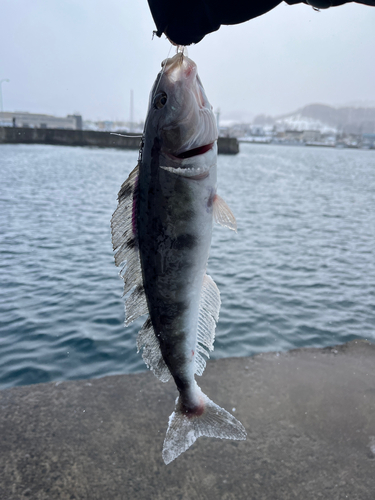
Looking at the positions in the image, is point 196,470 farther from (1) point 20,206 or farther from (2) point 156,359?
(1) point 20,206

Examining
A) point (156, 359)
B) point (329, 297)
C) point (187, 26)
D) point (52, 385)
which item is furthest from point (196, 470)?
point (329, 297)

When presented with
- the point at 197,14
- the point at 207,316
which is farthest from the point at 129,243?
the point at 197,14

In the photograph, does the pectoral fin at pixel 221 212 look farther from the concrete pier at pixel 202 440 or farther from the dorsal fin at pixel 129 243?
the concrete pier at pixel 202 440

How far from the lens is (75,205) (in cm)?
2295

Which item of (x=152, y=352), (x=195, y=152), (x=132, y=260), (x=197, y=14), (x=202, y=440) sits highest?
(x=197, y=14)

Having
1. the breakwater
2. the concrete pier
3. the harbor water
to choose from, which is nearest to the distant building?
the breakwater

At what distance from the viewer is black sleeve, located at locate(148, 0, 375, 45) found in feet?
7.43

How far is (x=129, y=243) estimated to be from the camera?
2553 millimetres

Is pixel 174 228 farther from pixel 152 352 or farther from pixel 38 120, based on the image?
pixel 38 120

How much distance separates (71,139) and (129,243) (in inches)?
3622

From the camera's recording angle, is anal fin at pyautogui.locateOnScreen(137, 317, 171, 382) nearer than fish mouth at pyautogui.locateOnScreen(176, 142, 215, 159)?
No

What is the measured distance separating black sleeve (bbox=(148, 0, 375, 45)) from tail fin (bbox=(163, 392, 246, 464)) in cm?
266

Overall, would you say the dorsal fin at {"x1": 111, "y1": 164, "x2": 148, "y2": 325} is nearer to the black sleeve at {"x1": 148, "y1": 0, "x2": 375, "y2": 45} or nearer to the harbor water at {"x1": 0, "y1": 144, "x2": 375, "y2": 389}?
the black sleeve at {"x1": 148, "y1": 0, "x2": 375, "y2": 45}

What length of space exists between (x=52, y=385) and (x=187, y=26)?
17.1ft
